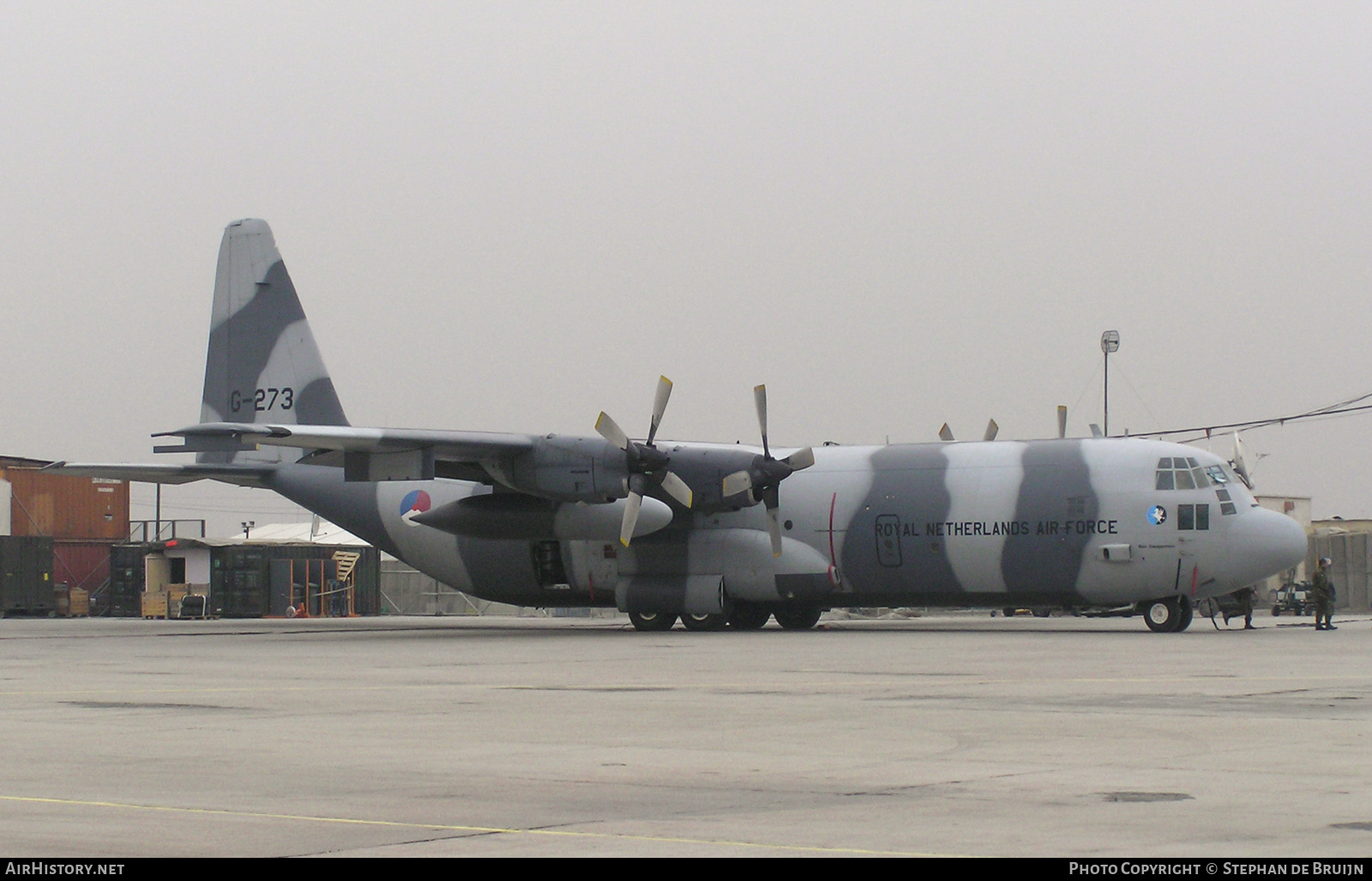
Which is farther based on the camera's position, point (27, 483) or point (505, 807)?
point (27, 483)

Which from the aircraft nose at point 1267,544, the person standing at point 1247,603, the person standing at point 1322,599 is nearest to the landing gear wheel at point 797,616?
the person standing at point 1247,603

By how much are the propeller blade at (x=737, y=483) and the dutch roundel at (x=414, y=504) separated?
8208 millimetres

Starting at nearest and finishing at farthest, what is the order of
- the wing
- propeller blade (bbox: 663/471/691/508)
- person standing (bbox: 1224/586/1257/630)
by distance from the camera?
1. the wing
2. propeller blade (bbox: 663/471/691/508)
3. person standing (bbox: 1224/586/1257/630)

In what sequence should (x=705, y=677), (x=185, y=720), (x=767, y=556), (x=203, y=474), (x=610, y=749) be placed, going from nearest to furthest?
(x=610, y=749), (x=185, y=720), (x=705, y=677), (x=767, y=556), (x=203, y=474)

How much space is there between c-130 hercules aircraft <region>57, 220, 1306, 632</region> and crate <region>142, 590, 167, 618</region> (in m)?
18.6

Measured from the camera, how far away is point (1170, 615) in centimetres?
3212

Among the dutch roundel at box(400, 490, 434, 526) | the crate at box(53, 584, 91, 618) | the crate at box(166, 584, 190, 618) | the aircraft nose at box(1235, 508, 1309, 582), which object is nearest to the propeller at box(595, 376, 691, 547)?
the dutch roundel at box(400, 490, 434, 526)

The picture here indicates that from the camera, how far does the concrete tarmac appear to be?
7.85 meters

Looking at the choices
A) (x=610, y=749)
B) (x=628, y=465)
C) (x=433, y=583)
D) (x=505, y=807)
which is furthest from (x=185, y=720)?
(x=433, y=583)

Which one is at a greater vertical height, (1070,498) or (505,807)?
(1070,498)

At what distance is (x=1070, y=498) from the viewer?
32125 mm

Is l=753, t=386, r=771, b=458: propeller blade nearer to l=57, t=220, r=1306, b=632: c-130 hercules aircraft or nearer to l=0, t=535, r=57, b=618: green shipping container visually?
l=57, t=220, r=1306, b=632: c-130 hercules aircraft
